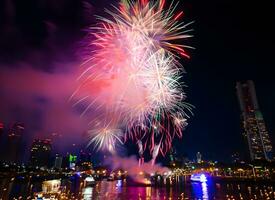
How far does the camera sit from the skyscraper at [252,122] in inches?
7047

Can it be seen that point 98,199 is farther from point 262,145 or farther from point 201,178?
point 262,145

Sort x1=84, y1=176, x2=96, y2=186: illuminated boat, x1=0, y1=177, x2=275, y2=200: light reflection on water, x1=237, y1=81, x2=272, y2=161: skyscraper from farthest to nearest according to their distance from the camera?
x1=237, y1=81, x2=272, y2=161: skyscraper < x1=84, y1=176, x2=96, y2=186: illuminated boat < x1=0, y1=177, x2=275, y2=200: light reflection on water

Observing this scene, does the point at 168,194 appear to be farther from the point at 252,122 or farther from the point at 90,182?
the point at 252,122

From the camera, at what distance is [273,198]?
53.6m

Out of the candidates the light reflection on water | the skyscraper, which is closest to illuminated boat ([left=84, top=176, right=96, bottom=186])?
the light reflection on water

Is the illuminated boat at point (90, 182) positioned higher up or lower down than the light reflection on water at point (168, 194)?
higher up

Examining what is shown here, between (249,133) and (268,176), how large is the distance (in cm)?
5737

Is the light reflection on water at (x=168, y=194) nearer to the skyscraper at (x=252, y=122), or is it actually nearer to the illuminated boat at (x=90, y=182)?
the illuminated boat at (x=90, y=182)

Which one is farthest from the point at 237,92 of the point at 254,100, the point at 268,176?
the point at 268,176

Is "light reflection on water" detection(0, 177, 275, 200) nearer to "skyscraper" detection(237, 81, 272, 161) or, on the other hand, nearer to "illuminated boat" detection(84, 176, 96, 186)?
"illuminated boat" detection(84, 176, 96, 186)

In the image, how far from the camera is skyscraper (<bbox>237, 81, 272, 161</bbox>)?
179 meters

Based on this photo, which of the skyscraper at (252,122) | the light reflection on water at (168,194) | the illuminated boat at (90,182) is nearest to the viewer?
the light reflection on water at (168,194)

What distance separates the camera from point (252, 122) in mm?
181125

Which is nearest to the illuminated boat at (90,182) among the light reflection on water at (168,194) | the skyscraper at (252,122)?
the light reflection on water at (168,194)
